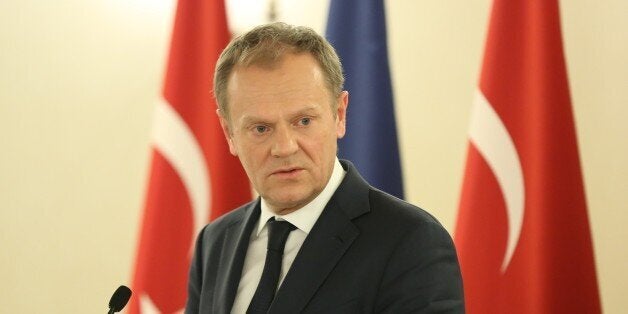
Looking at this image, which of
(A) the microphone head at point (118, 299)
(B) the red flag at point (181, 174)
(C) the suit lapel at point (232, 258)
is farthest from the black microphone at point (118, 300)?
(B) the red flag at point (181, 174)

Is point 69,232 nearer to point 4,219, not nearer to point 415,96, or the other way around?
point 4,219

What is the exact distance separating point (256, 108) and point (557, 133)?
1.30m

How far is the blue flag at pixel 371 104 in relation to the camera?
114 inches

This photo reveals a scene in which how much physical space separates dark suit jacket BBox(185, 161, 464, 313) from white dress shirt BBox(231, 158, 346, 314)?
0.03 meters

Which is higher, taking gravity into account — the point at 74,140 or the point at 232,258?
the point at 74,140

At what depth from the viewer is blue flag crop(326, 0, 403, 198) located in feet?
9.50

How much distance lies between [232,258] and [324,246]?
11.1 inches

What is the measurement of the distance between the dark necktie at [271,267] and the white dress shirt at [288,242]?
0.04ft

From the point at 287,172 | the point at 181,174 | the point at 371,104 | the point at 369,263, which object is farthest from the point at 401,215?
the point at 181,174

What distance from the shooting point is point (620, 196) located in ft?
9.37

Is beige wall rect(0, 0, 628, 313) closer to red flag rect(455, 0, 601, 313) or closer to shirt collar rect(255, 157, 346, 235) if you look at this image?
red flag rect(455, 0, 601, 313)

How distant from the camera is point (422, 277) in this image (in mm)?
1513

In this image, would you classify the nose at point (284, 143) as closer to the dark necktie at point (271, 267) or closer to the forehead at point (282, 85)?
the forehead at point (282, 85)

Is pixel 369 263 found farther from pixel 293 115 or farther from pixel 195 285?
pixel 195 285
